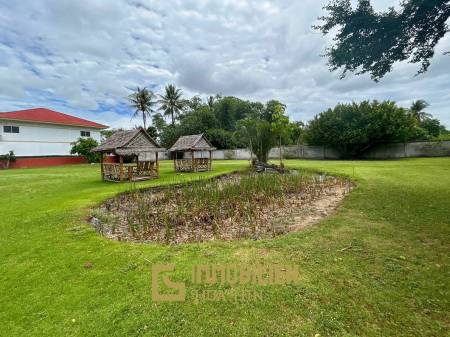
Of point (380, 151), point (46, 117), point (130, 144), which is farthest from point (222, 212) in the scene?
point (46, 117)

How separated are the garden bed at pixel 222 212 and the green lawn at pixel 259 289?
0.62 metres

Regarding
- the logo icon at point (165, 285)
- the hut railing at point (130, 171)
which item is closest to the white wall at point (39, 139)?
the hut railing at point (130, 171)

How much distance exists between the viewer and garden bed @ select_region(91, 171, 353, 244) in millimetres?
5078

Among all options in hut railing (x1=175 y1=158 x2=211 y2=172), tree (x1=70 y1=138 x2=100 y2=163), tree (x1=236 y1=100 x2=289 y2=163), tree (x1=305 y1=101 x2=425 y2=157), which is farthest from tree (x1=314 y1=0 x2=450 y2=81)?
tree (x1=70 y1=138 x2=100 y2=163)

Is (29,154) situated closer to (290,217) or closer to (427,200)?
(290,217)

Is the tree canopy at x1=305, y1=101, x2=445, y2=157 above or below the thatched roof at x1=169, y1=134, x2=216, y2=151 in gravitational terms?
above

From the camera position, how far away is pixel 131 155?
46.4 ft

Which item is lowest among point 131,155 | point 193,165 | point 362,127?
point 193,165

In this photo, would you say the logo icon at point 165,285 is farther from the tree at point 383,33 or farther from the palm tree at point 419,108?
the palm tree at point 419,108

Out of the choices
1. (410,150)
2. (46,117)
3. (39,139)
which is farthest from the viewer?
(46,117)

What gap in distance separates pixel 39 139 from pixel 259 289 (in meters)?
30.4

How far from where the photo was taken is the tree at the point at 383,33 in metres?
6.63

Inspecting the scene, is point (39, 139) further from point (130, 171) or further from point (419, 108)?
point (419, 108)

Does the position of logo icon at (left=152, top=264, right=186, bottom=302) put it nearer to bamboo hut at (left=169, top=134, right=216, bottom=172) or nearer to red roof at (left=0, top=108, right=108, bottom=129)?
bamboo hut at (left=169, top=134, right=216, bottom=172)
